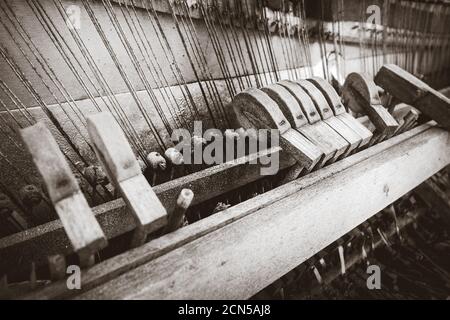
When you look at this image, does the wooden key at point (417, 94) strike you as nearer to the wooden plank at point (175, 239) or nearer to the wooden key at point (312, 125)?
the wooden key at point (312, 125)

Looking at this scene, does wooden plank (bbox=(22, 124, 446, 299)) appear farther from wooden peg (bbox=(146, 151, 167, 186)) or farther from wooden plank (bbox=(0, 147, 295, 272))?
wooden peg (bbox=(146, 151, 167, 186))

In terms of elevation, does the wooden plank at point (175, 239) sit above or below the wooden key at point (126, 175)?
below

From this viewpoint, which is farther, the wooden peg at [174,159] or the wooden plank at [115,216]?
the wooden peg at [174,159]

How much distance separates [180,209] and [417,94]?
210 centimetres

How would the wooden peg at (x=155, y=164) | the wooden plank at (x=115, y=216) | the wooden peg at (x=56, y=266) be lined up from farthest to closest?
the wooden peg at (x=155, y=164)
the wooden plank at (x=115, y=216)
the wooden peg at (x=56, y=266)

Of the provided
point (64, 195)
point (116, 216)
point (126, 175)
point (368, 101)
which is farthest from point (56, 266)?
point (368, 101)

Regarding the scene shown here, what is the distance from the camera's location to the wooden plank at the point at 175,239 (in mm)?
978

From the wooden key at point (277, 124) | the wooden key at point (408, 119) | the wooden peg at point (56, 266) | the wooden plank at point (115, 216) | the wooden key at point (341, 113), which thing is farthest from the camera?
the wooden key at point (408, 119)

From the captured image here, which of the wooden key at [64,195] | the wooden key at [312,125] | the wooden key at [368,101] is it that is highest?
the wooden key at [64,195]

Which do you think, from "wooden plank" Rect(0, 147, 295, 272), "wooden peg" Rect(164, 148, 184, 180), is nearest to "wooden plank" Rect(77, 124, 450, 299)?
"wooden plank" Rect(0, 147, 295, 272)

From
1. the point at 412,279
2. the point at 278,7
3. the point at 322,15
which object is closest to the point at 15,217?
the point at 278,7

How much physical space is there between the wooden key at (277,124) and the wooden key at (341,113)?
402 millimetres

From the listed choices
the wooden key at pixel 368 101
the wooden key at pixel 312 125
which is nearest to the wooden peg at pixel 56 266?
the wooden key at pixel 312 125

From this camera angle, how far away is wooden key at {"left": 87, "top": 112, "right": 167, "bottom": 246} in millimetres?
1073
